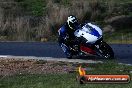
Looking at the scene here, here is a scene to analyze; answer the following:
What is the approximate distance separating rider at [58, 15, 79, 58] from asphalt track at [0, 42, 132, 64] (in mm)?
597

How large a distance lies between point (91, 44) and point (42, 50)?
4080mm

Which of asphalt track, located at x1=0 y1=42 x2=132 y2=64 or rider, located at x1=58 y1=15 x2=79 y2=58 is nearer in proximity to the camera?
rider, located at x1=58 y1=15 x2=79 y2=58

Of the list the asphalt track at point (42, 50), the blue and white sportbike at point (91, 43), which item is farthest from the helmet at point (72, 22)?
the asphalt track at point (42, 50)

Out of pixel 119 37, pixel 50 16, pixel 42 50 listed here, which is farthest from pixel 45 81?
pixel 50 16

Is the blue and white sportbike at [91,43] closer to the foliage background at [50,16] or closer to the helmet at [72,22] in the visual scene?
A: the helmet at [72,22]

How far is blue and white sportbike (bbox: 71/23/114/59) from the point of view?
19.7 meters

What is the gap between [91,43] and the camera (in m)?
19.9

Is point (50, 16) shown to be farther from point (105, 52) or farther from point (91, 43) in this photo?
point (105, 52)

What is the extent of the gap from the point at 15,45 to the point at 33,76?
1144 cm

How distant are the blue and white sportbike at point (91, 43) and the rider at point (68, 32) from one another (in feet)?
0.62

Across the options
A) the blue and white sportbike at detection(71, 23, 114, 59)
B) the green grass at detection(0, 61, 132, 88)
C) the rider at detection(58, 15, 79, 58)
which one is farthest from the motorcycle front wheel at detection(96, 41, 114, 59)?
the green grass at detection(0, 61, 132, 88)

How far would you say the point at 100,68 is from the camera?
1656cm

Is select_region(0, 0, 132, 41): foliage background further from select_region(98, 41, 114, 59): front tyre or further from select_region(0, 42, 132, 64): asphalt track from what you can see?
select_region(98, 41, 114, 59): front tyre

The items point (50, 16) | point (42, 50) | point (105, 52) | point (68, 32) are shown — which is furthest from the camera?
point (50, 16)
